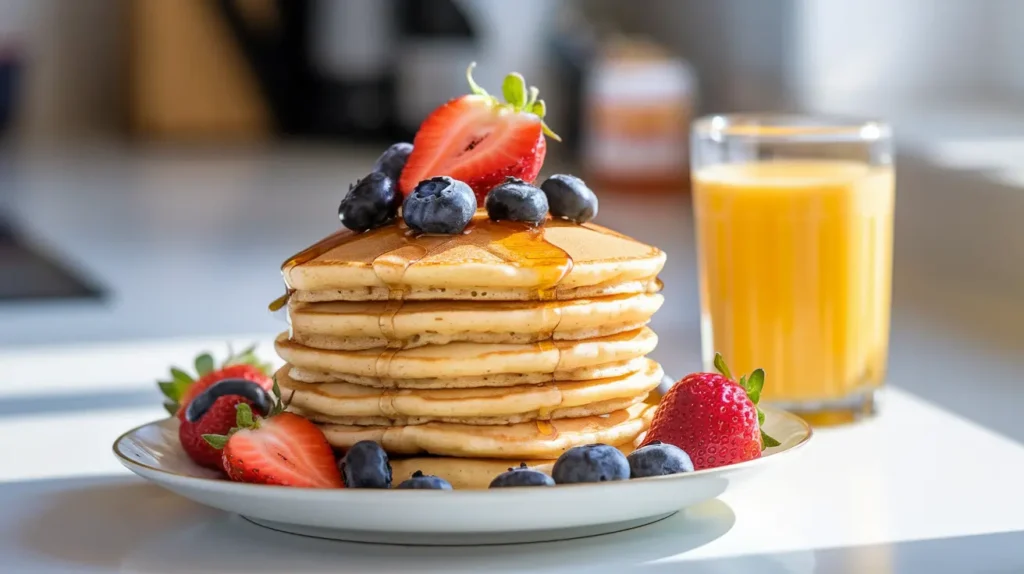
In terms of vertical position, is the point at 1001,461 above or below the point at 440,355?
below

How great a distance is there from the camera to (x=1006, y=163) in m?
2.05

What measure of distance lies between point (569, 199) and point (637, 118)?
2.47 meters

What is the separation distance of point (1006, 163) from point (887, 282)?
89 cm

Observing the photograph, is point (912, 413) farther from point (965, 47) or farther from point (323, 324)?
point (965, 47)

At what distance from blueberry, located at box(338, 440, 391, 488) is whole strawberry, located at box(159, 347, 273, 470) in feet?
0.49

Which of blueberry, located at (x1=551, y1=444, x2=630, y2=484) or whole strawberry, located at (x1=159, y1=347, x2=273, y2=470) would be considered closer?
blueberry, located at (x1=551, y1=444, x2=630, y2=484)

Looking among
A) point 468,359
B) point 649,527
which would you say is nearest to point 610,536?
point 649,527

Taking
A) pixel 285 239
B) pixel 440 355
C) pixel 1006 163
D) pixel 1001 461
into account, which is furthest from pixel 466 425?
pixel 285 239

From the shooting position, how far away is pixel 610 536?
84 centimetres

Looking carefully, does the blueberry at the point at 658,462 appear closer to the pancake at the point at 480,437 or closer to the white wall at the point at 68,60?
the pancake at the point at 480,437

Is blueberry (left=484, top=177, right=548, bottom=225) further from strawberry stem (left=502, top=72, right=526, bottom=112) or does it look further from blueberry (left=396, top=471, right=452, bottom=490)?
blueberry (left=396, top=471, right=452, bottom=490)

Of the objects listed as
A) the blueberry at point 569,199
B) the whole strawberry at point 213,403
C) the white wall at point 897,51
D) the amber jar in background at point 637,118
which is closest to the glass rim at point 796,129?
the blueberry at point 569,199

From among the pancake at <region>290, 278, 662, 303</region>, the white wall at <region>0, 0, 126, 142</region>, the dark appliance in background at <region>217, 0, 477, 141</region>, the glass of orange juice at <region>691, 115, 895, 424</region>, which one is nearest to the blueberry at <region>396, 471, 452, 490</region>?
the pancake at <region>290, 278, 662, 303</region>

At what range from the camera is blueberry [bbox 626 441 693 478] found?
801 millimetres
